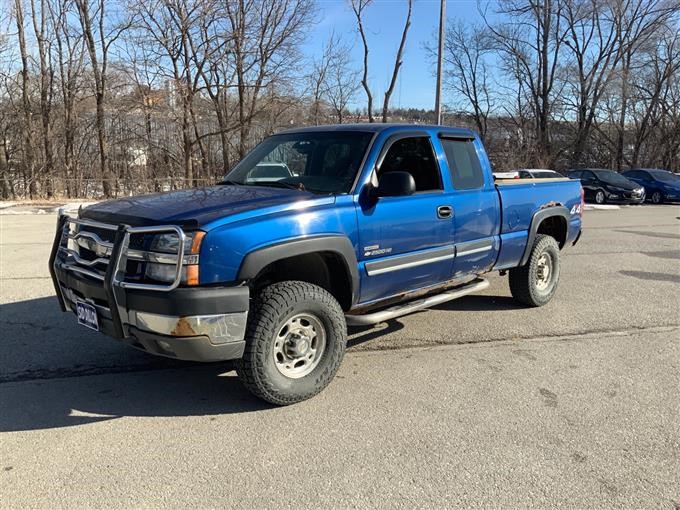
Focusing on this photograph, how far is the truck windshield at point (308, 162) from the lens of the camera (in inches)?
166

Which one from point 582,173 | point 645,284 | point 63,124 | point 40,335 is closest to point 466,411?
point 40,335

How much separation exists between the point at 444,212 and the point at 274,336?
6.47ft

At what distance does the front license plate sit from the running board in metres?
1.80

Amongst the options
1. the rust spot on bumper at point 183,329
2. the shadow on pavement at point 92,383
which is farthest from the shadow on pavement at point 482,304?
the rust spot on bumper at point 183,329

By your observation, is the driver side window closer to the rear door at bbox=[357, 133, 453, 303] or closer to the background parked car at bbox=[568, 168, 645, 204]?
the rear door at bbox=[357, 133, 453, 303]

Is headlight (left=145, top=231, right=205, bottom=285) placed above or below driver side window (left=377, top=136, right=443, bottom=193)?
below

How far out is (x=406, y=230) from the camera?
14.1ft

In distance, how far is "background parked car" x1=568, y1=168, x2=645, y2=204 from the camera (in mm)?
23703

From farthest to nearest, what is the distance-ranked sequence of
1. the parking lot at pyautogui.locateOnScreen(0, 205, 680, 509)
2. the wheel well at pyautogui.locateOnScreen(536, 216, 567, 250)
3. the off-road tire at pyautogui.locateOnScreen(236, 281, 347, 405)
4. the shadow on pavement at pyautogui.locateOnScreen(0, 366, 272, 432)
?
the wheel well at pyautogui.locateOnScreen(536, 216, 567, 250), the shadow on pavement at pyautogui.locateOnScreen(0, 366, 272, 432), the off-road tire at pyautogui.locateOnScreen(236, 281, 347, 405), the parking lot at pyautogui.locateOnScreen(0, 205, 680, 509)

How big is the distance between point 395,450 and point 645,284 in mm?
6063

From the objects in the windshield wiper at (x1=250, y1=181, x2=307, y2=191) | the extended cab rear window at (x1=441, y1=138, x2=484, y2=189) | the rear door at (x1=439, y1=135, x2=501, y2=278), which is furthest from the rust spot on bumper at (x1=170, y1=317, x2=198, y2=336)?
the extended cab rear window at (x1=441, y1=138, x2=484, y2=189)

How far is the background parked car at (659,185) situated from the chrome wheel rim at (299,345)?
2572 cm

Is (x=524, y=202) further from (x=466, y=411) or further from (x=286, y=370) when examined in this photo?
(x=286, y=370)

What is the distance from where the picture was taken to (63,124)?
27.6m
